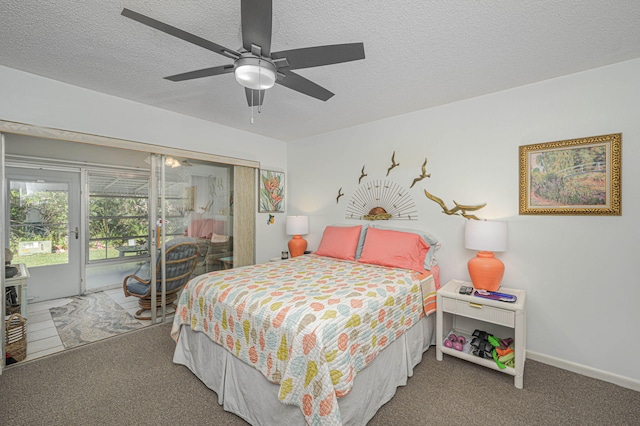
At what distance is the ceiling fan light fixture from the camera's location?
1.58 m

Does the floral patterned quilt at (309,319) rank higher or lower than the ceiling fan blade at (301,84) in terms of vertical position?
lower

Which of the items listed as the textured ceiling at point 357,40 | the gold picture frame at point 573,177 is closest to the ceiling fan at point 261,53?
the textured ceiling at point 357,40

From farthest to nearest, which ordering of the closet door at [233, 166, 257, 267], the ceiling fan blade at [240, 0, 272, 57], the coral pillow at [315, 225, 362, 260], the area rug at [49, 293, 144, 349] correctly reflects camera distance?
1. the closet door at [233, 166, 257, 267]
2. the coral pillow at [315, 225, 362, 260]
3. the area rug at [49, 293, 144, 349]
4. the ceiling fan blade at [240, 0, 272, 57]

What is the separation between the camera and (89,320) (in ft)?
11.0

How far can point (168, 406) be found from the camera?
1.92 metres

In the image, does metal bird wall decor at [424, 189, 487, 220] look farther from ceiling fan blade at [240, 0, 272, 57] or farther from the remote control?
ceiling fan blade at [240, 0, 272, 57]

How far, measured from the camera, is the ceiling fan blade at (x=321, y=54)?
4.83ft

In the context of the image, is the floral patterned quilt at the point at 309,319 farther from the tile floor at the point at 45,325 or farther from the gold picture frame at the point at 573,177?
the tile floor at the point at 45,325

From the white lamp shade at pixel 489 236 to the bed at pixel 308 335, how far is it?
1.81ft

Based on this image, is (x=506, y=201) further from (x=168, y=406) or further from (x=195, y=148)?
(x=195, y=148)

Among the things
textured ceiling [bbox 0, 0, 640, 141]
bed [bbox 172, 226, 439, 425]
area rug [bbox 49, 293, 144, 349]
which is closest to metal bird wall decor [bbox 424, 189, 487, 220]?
bed [bbox 172, 226, 439, 425]

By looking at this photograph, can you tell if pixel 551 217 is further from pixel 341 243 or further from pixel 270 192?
pixel 270 192

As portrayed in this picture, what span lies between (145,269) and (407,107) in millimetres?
3725

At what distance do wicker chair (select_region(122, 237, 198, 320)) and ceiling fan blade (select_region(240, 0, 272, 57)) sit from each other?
2.73 meters
